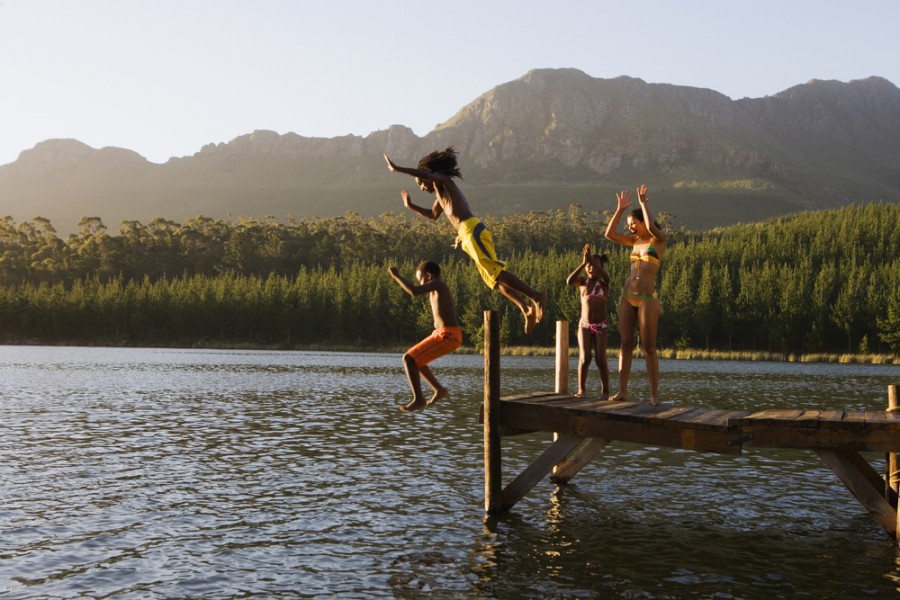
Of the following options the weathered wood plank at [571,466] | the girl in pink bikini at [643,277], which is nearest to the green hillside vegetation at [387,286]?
the weathered wood plank at [571,466]

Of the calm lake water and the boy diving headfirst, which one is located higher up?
the boy diving headfirst

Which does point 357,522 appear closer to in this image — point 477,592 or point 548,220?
point 477,592

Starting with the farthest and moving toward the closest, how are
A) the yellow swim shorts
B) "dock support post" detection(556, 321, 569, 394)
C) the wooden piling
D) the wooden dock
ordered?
"dock support post" detection(556, 321, 569, 394) < the wooden piling < the wooden dock < the yellow swim shorts

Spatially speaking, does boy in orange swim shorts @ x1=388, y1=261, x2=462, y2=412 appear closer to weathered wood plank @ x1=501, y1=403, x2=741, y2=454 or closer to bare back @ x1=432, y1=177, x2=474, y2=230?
bare back @ x1=432, y1=177, x2=474, y2=230

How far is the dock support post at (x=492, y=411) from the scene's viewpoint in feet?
51.1

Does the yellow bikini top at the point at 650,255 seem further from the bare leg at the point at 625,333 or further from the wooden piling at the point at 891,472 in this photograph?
the wooden piling at the point at 891,472

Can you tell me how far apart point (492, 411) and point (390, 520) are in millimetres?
2765

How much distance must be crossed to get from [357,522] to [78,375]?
157 feet

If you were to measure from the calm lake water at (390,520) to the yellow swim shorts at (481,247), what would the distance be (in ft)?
14.7

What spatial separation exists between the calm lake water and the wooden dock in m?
0.81

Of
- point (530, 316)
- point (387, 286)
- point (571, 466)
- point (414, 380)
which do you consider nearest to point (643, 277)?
point (530, 316)

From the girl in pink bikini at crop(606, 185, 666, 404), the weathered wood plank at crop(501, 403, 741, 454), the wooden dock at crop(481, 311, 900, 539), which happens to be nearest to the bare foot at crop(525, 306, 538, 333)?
→ the wooden dock at crop(481, 311, 900, 539)

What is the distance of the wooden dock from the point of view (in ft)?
44.4

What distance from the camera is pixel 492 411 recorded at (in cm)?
1588
